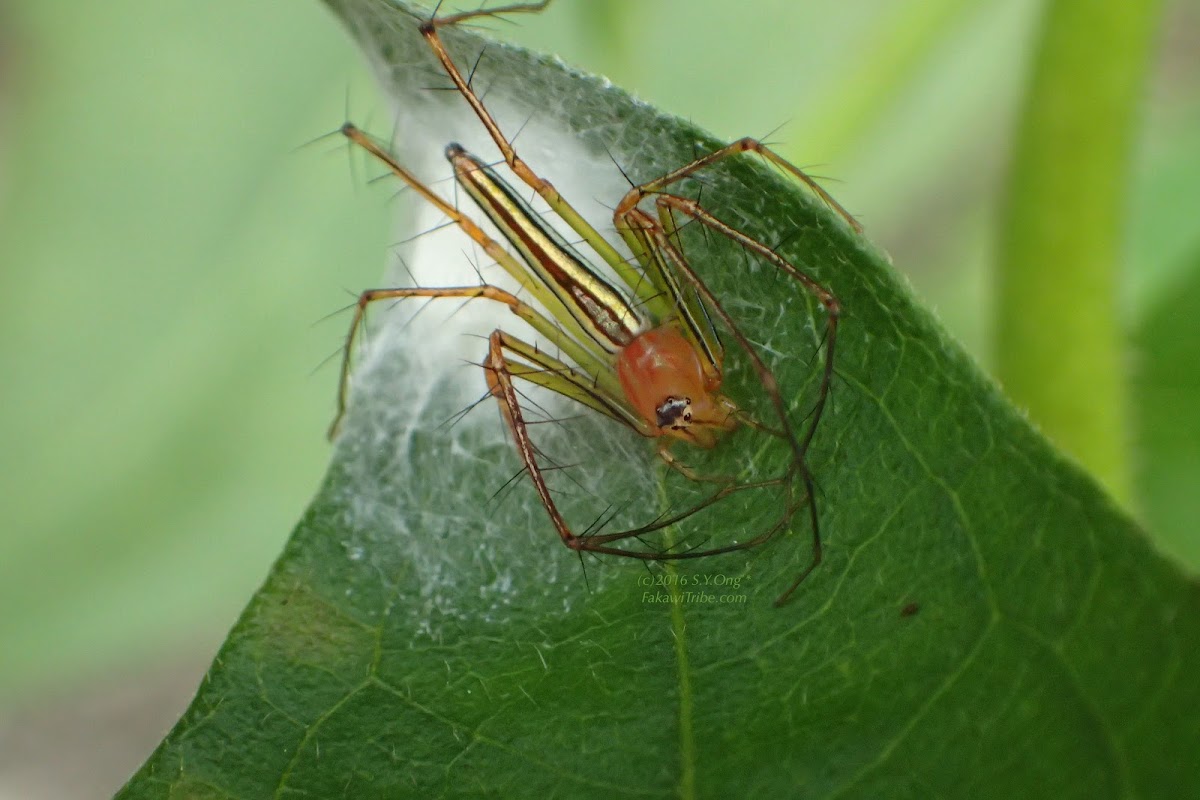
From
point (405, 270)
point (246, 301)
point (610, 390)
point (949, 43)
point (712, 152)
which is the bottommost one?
point (712, 152)

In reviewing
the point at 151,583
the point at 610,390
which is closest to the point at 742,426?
the point at 610,390

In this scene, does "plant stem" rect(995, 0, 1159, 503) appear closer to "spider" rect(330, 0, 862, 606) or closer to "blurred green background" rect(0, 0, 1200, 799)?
"spider" rect(330, 0, 862, 606)

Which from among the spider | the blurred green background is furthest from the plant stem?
the blurred green background

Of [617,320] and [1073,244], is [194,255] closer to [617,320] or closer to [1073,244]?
[617,320]

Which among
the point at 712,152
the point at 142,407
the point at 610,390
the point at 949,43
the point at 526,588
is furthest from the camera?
the point at 142,407

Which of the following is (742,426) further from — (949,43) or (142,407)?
(142,407)

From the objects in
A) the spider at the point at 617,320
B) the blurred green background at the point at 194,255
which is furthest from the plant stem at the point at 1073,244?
the blurred green background at the point at 194,255

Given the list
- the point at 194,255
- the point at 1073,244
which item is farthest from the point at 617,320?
the point at 194,255
